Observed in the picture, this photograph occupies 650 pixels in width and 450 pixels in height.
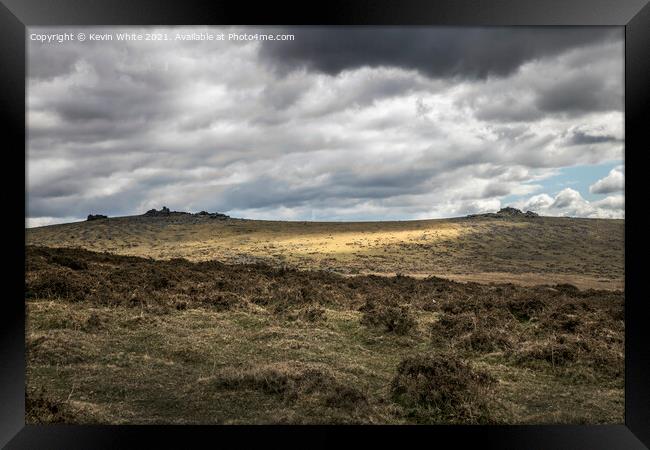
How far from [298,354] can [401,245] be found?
A: 126ft

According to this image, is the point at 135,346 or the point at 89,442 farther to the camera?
the point at 135,346

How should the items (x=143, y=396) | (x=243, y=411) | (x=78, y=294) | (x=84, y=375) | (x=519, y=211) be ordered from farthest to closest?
(x=519, y=211) → (x=78, y=294) → (x=84, y=375) → (x=143, y=396) → (x=243, y=411)

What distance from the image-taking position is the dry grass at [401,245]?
122 ft

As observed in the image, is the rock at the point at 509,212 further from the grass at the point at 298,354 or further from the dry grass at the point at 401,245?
the grass at the point at 298,354

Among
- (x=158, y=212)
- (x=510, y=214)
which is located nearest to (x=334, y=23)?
(x=158, y=212)

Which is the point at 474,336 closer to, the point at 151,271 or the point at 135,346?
the point at 135,346

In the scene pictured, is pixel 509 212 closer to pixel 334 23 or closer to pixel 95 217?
pixel 95 217

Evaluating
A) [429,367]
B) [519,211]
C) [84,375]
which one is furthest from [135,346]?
[519,211]

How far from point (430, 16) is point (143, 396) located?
8.26 metres

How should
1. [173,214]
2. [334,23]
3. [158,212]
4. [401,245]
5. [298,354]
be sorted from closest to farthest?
[334,23]
[298,354]
[401,245]
[158,212]
[173,214]

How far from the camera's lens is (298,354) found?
1130cm

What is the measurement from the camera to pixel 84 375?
29.5ft

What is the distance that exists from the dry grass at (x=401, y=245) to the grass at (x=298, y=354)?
16449 mm

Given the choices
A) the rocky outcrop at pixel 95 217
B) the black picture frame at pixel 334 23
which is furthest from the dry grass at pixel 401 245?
the black picture frame at pixel 334 23
